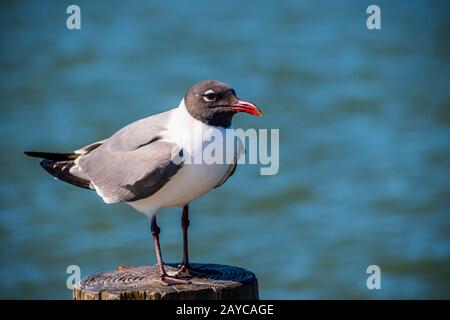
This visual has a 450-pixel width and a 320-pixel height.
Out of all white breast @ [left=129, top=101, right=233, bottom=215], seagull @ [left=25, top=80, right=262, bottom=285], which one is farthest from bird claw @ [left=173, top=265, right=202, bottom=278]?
white breast @ [left=129, top=101, right=233, bottom=215]

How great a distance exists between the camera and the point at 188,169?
433cm

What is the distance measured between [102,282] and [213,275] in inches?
20.3

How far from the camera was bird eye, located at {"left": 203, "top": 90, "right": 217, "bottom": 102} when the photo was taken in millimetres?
4414

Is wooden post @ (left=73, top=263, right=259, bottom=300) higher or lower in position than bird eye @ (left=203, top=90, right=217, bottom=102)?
lower

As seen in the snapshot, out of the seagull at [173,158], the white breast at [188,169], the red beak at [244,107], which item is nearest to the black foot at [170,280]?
the seagull at [173,158]

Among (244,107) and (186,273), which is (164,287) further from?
(244,107)

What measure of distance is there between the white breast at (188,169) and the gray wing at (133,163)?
Answer: 0.04 metres

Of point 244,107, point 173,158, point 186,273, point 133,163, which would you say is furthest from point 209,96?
point 186,273

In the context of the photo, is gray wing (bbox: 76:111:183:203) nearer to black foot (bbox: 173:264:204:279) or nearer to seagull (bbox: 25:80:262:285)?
seagull (bbox: 25:80:262:285)

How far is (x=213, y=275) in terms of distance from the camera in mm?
4336

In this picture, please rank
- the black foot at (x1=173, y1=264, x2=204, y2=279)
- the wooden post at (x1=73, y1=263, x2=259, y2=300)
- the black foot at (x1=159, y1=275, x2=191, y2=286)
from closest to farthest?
the wooden post at (x1=73, y1=263, x2=259, y2=300) < the black foot at (x1=159, y1=275, x2=191, y2=286) < the black foot at (x1=173, y1=264, x2=204, y2=279)

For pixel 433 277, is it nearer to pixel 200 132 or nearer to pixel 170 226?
pixel 170 226

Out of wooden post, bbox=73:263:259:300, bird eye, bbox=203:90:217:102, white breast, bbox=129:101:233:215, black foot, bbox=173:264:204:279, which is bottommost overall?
wooden post, bbox=73:263:259:300
